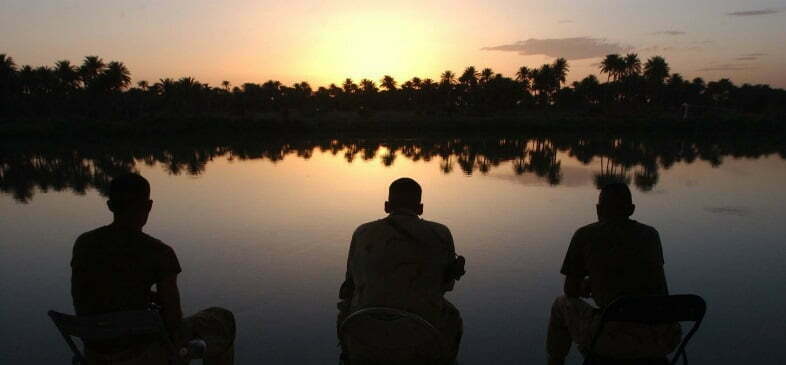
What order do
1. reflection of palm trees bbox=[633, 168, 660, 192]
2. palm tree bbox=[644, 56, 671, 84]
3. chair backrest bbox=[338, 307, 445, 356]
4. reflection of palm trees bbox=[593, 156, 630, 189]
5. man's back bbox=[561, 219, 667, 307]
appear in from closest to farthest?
1. chair backrest bbox=[338, 307, 445, 356]
2. man's back bbox=[561, 219, 667, 307]
3. reflection of palm trees bbox=[633, 168, 660, 192]
4. reflection of palm trees bbox=[593, 156, 630, 189]
5. palm tree bbox=[644, 56, 671, 84]

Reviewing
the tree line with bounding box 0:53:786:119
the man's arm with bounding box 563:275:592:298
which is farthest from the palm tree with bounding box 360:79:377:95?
the man's arm with bounding box 563:275:592:298

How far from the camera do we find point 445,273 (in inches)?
117

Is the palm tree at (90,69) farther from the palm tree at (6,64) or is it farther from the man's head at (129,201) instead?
the man's head at (129,201)

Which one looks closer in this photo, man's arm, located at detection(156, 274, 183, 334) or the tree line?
man's arm, located at detection(156, 274, 183, 334)

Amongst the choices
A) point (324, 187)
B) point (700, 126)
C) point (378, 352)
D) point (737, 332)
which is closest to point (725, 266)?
point (737, 332)

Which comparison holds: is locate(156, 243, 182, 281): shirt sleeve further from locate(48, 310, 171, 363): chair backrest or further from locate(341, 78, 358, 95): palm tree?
locate(341, 78, 358, 95): palm tree

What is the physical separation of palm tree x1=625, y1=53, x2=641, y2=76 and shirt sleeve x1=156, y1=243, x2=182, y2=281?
363 feet

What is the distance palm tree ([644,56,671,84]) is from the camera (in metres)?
106

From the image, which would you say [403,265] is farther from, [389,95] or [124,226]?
[389,95]

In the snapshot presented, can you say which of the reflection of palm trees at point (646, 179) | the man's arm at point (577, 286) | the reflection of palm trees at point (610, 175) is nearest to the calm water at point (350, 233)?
the reflection of palm trees at point (646, 179)

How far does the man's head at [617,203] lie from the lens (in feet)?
10.7

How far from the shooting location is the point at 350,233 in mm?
9789

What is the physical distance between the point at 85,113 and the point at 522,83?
253 feet

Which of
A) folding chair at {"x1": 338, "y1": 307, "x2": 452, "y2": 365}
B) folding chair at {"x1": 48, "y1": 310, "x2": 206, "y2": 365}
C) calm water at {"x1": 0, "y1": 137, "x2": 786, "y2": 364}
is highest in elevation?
folding chair at {"x1": 48, "y1": 310, "x2": 206, "y2": 365}
